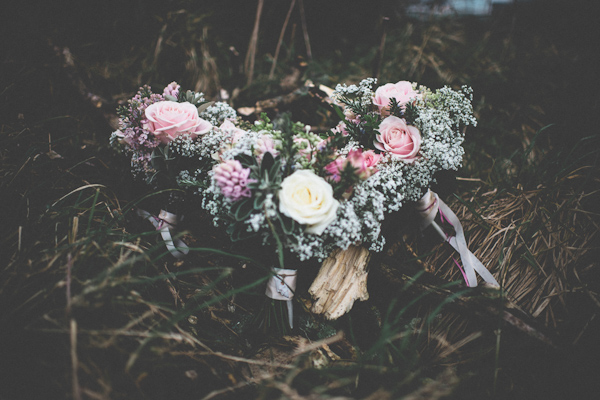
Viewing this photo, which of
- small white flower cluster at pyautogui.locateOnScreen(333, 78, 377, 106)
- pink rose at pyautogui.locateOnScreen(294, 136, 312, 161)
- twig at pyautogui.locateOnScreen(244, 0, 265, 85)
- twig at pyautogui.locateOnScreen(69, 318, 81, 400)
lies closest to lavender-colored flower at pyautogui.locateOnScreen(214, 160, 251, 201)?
pink rose at pyautogui.locateOnScreen(294, 136, 312, 161)

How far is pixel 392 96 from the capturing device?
5.61 feet

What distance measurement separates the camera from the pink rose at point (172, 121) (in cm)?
152

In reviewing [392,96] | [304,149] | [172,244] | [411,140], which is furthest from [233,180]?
[392,96]

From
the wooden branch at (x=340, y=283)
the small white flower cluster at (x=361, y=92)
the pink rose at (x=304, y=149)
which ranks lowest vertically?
the wooden branch at (x=340, y=283)

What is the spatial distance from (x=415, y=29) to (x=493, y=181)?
238cm

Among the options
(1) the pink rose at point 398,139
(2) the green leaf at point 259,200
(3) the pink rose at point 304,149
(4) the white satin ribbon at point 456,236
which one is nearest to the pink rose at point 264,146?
(3) the pink rose at point 304,149

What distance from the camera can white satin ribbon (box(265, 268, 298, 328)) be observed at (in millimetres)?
1461

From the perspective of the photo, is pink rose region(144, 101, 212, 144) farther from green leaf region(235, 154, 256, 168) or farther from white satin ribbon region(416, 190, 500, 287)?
white satin ribbon region(416, 190, 500, 287)

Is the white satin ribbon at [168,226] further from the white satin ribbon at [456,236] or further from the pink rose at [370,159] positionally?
the white satin ribbon at [456,236]

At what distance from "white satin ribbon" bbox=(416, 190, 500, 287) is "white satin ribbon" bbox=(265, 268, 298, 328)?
0.79 metres

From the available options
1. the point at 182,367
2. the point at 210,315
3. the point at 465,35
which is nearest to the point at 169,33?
the point at 210,315

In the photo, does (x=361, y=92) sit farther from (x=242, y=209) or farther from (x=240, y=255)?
(x=240, y=255)

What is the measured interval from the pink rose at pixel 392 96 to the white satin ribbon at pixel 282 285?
101 cm

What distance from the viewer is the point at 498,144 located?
2.71m
